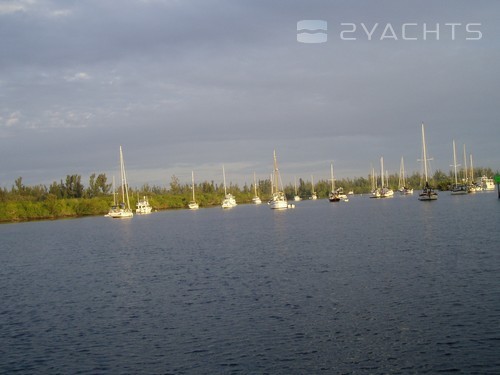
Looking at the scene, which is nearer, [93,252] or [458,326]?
[458,326]

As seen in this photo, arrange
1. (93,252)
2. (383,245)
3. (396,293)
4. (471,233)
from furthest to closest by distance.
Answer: (93,252) → (471,233) → (383,245) → (396,293)

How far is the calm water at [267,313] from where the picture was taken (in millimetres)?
17078

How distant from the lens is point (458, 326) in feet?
62.9

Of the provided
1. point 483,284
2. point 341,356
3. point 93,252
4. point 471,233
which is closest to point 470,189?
point 471,233

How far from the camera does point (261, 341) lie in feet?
62.0

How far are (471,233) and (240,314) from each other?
32.7m

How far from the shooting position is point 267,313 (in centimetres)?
2262

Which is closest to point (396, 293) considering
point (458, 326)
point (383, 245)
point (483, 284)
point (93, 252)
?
point (483, 284)

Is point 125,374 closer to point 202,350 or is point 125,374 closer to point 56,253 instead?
point 202,350

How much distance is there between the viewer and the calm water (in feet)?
56.0

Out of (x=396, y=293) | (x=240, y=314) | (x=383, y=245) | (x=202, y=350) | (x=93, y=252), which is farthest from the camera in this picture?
(x=93, y=252)

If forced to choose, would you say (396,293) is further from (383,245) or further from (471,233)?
(471,233)

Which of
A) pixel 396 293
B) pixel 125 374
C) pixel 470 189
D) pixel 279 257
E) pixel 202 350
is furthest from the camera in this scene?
pixel 470 189

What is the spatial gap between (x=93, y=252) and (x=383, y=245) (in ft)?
91.4
